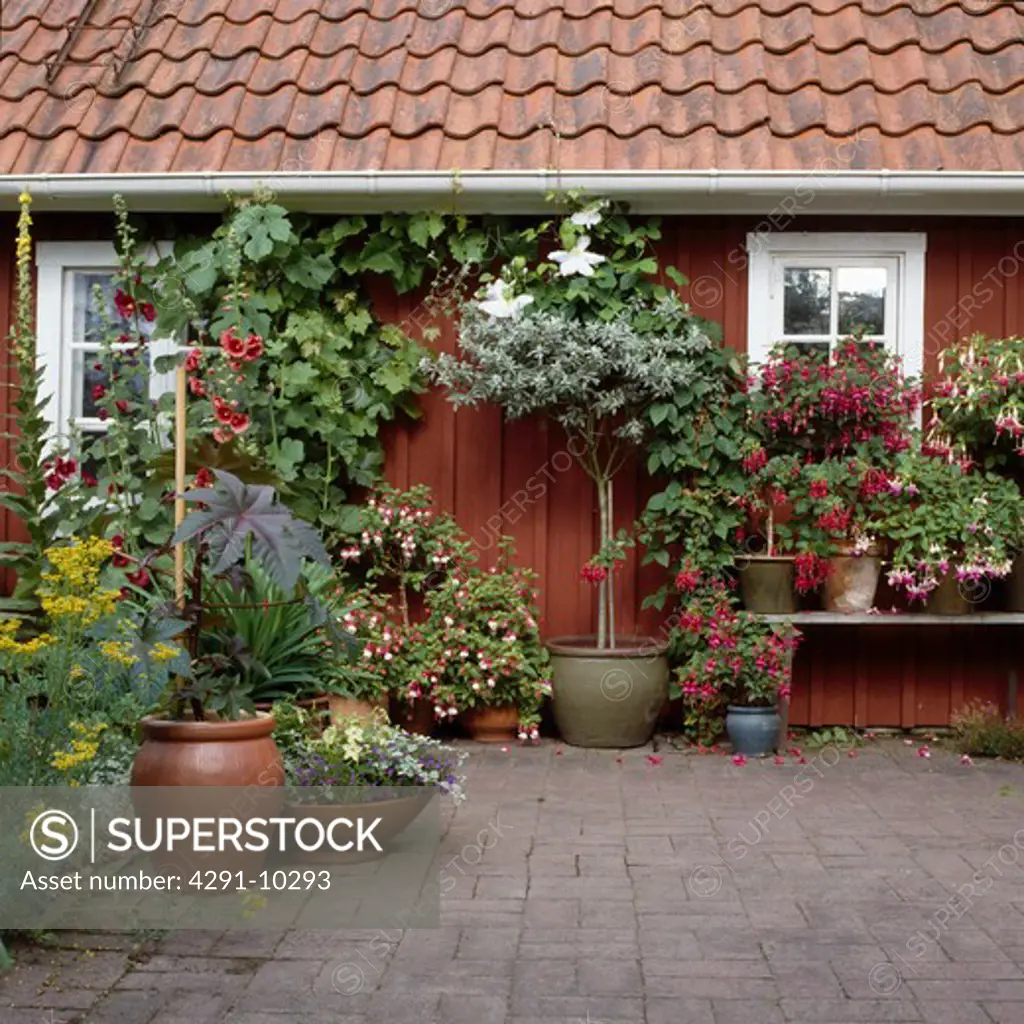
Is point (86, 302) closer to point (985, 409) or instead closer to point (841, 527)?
point (841, 527)

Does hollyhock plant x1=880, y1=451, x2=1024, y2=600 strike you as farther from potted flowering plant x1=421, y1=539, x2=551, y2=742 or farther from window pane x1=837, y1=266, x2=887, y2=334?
potted flowering plant x1=421, y1=539, x2=551, y2=742

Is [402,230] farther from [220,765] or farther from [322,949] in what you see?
[322,949]

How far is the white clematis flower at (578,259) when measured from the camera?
23.9ft

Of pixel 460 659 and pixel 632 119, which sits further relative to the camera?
pixel 632 119

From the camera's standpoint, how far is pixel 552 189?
725cm

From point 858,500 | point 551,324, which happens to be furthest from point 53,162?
point 858,500

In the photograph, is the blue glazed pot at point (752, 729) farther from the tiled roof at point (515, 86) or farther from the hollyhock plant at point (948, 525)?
the tiled roof at point (515, 86)

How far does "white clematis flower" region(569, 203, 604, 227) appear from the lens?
23.9 feet

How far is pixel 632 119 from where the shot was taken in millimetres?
7664

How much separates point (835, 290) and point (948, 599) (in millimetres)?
1684

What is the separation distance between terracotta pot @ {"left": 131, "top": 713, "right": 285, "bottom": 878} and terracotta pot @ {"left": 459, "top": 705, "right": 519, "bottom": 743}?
278 centimetres

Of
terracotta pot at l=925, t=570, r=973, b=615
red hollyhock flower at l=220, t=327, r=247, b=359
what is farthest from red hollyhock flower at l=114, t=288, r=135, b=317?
terracotta pot at l=925, t=570, r=973, b=615

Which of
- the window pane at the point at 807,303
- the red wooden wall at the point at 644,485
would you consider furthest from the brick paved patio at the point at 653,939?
the window pane at the point at 807,303

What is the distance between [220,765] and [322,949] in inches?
29.4
